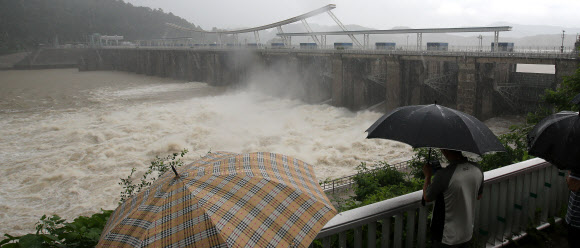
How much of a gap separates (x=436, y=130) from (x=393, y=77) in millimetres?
28195

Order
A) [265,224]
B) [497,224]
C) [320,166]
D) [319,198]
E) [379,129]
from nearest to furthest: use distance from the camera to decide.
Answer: [265,224] → [319,198] → [379,129] → [497,224] → [320,166]

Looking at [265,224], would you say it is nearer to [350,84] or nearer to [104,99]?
[350,84]

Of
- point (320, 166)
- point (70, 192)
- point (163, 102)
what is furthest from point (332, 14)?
point (70, 192)

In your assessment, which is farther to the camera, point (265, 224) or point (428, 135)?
point (428, 135)

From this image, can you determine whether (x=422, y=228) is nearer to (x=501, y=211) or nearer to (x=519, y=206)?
(x=501, y=211)

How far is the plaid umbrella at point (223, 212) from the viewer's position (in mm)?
2584

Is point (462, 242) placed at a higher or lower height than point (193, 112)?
higher

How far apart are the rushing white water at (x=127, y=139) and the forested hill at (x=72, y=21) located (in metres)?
67.5

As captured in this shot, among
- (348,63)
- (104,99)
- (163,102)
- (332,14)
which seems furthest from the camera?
(332,14)

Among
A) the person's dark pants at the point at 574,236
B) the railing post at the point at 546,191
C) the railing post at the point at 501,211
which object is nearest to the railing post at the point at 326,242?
the railing post at the point at 501,211

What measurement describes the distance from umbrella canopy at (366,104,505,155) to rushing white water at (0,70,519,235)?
13.4 m

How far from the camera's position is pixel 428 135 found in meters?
3.47

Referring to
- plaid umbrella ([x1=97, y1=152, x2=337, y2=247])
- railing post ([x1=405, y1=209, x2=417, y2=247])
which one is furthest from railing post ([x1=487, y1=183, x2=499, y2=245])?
plaid umbrella ([x1=97, y1=152, x2=337, y2=247])

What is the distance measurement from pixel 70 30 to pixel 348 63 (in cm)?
10334
